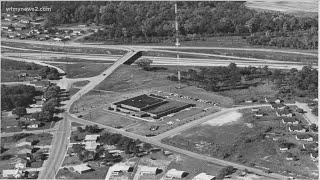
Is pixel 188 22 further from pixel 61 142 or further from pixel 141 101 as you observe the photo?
pixel 61 142

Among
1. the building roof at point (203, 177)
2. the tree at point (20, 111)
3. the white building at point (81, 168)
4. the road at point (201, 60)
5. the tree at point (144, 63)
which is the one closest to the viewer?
the building roof at point (203, 177)

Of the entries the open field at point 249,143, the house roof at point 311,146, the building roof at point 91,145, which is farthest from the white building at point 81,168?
the house roof at point 311,146

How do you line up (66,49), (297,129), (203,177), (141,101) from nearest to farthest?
(203,177) < (297,129) < (141,101) < (66,49)

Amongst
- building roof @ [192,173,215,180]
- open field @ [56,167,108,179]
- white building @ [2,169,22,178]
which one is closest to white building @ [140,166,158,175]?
open field @ [56,167,108,179]

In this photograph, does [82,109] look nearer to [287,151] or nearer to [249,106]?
[249,106]

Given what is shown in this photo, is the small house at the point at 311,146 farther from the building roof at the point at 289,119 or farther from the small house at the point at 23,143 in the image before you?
the small house at the point at 23,143

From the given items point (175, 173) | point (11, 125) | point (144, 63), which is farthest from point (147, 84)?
point (175, 173)

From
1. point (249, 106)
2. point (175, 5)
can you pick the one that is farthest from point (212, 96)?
point (175, 5)
